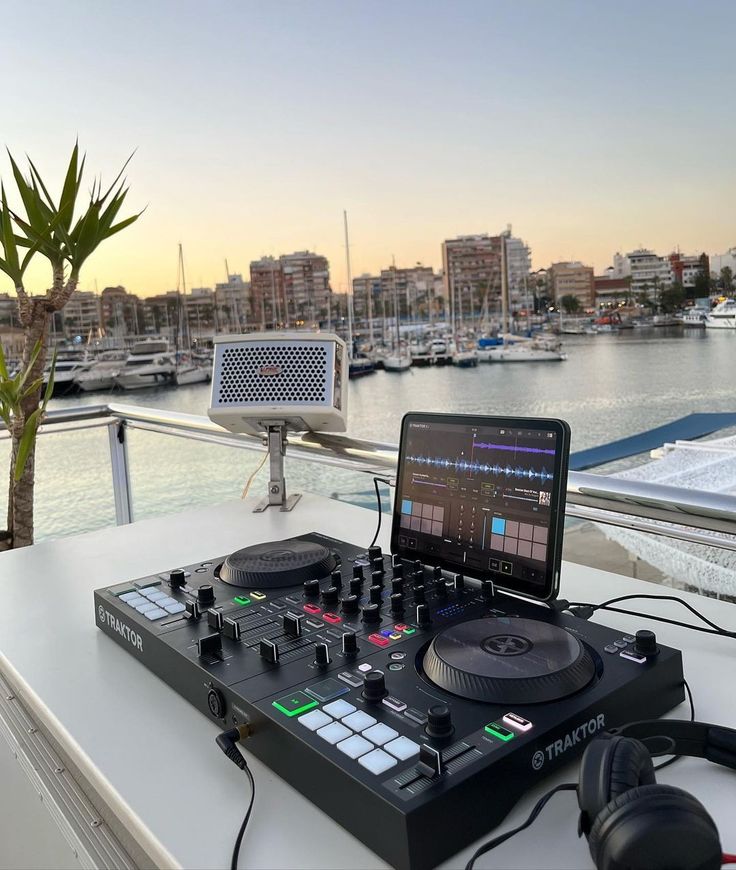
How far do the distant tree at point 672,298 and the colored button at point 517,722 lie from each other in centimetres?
927

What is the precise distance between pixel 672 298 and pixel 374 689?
10.8m

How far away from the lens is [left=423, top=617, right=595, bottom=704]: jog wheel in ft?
1.88

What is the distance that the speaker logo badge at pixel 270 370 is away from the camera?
1.52 m

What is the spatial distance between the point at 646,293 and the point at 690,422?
18.3 ft

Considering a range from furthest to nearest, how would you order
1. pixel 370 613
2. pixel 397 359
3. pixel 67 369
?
1. pixel 397 359
2. pixel 67 369
3. pixel 370 613

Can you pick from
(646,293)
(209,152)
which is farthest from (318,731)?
(209,152)

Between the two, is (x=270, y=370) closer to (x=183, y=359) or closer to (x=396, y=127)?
(x=183, y=359)

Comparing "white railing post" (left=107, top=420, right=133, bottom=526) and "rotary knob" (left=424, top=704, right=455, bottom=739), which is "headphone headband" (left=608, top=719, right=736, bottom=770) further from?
"white railing post" (left=107, top=420, right=133, bottom=526)

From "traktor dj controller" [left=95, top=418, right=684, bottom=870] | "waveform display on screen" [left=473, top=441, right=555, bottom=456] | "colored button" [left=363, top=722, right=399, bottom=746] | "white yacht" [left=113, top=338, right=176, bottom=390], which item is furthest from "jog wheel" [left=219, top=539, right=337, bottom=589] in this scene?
"white yacht" [left=113, top=338, right=176, bottom=390]

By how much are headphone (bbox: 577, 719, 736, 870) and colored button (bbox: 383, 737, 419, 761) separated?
0.12m

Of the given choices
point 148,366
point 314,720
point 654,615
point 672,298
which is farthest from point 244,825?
point 672,298

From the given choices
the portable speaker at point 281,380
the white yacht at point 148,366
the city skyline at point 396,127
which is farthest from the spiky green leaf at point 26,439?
the city skyline at point 396,127

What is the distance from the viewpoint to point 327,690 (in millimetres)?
610

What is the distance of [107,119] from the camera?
10.5 metres
